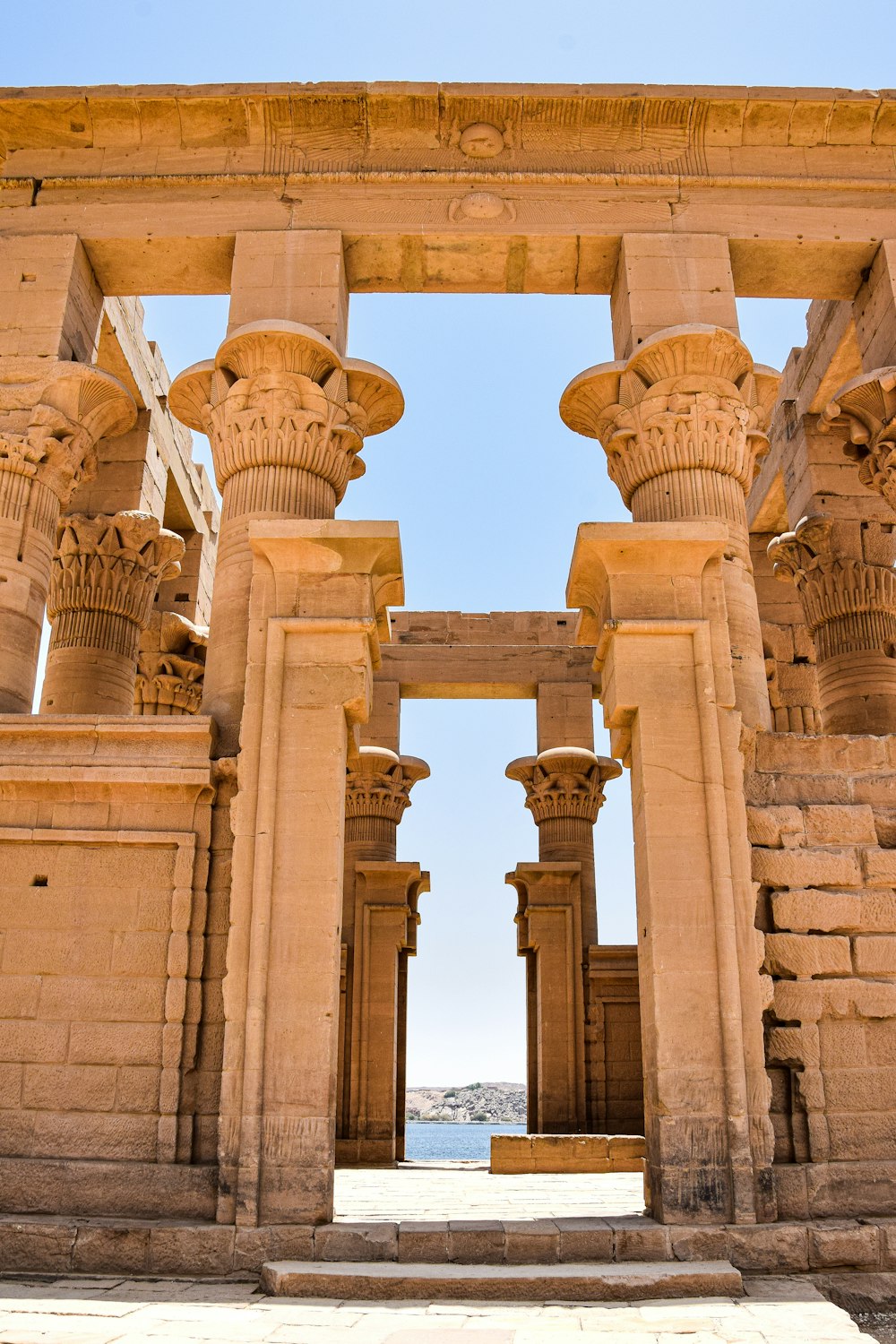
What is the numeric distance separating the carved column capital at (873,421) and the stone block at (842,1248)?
19.4 ft

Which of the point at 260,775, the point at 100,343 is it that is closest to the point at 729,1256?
the point at 260,775

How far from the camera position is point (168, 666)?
15.0 meters

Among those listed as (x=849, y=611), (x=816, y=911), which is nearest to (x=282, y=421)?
(x=816, y=911)

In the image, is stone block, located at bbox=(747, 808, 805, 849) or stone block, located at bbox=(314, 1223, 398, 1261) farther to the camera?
stone block, located at bbox=(747, 808, 805, 849)

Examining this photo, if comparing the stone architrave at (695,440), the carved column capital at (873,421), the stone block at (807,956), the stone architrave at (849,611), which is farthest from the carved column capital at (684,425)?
the stone architrave at (849,611)

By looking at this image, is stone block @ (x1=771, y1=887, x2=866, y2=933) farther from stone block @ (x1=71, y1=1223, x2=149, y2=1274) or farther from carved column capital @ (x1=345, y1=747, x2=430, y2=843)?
carved column capital @ (x1=345, y1=747, x2=430, y2=843)

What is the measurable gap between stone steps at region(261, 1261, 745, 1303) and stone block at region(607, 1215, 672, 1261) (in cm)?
45

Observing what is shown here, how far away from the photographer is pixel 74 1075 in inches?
285

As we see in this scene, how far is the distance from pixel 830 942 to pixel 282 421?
5643 millimetres

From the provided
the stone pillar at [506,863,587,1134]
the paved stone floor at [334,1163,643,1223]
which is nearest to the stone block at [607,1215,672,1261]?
the paved stone floor at [334,1163,643,1223]

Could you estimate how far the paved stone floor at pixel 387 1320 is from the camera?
4.66 meters

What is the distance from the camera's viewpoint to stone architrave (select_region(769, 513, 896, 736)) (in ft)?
40.6

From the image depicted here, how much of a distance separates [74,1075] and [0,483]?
4666 mm

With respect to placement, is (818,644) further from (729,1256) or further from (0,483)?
(0,483)
